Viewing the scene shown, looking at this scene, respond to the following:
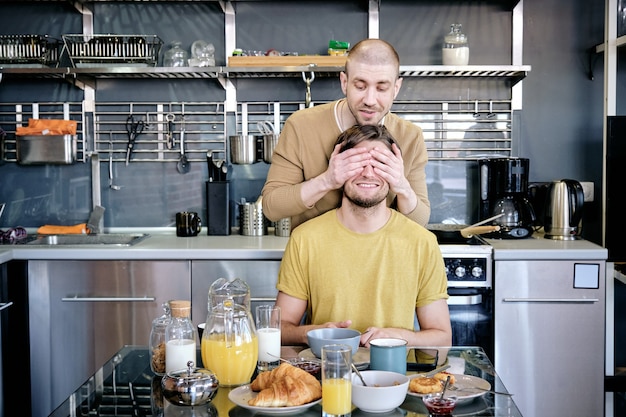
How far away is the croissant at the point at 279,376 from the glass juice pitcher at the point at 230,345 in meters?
0.05

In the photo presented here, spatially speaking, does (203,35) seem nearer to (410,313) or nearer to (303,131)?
(303,131)

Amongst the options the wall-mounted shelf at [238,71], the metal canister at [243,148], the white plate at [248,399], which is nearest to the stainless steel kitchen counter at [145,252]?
the metal canister at [243,148]

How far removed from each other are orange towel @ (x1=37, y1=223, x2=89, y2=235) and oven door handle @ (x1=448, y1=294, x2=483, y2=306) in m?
1.90

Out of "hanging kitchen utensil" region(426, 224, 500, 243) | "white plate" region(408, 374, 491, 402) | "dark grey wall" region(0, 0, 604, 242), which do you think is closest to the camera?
"white plate" region(408, 374, 491, 402)

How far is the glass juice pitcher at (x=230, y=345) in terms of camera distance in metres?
1.64

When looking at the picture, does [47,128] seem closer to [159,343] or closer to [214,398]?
[159,343]

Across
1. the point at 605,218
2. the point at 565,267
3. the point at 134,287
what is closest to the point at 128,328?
the point at 134,287

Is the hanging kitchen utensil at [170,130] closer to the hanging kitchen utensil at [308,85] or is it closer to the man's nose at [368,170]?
the hanging kitchen utensil at [308,85]

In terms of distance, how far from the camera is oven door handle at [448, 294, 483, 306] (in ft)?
10.8

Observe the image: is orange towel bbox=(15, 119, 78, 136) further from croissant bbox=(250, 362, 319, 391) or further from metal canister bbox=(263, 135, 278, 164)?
croissant bbox=(250, 362, 319, 391)

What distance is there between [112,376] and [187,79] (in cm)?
244

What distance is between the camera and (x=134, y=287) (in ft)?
11.0

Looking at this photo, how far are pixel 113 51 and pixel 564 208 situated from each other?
2.28 meters

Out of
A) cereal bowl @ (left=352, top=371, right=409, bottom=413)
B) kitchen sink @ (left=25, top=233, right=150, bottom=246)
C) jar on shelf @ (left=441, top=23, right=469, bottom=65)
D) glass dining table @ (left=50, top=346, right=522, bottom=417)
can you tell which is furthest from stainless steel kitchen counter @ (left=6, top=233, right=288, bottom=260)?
cereal bowl @ (left=352, top=371, right=409, bottom=413)
